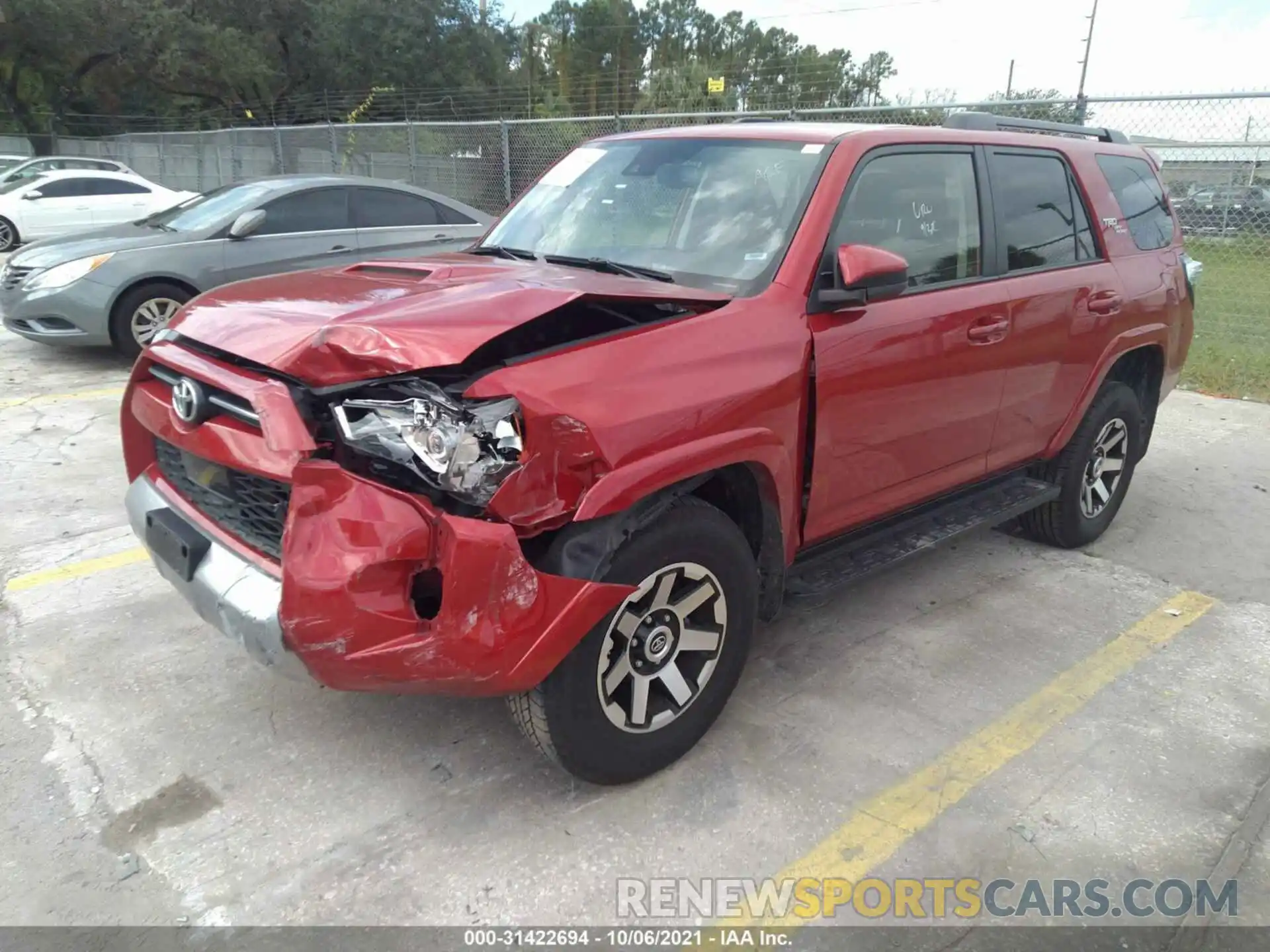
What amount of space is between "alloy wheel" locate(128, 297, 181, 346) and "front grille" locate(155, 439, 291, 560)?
5.53m

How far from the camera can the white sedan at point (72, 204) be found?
15.7m

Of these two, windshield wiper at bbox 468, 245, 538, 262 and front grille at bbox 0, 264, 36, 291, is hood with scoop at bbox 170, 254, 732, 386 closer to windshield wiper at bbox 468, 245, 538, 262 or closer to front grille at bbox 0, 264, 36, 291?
windshield wiper at bbox 468, 245, 538, 262

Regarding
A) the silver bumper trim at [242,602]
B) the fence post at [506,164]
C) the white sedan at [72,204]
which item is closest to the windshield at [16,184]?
the white sedan at [72,204]

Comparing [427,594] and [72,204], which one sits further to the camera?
[72,204]

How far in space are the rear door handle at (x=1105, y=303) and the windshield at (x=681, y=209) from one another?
1.75m

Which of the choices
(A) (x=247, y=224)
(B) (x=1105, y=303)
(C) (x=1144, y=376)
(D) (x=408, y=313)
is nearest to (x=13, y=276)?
(A) (x=247, y=224)

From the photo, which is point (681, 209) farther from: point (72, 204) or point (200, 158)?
point (200, 158)

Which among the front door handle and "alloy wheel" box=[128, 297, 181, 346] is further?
"alloy wheel" box=[128, 297, 181, 346]

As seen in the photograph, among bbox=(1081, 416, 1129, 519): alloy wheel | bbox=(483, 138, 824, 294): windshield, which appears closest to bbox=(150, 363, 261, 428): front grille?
bbox=(483, 138, 824, 294): windshield

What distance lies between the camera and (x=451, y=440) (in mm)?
2279

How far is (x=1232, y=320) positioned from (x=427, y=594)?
1110 centimetres

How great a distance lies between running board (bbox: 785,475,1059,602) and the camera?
3297 mm

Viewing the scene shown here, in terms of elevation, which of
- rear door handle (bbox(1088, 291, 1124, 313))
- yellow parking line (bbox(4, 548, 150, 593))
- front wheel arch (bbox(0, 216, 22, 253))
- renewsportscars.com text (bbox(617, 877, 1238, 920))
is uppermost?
rear door handle (bbox(1088, 291, 1124, 313))

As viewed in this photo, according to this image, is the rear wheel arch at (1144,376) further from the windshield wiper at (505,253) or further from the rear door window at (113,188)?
the rear door window at (113,188)
